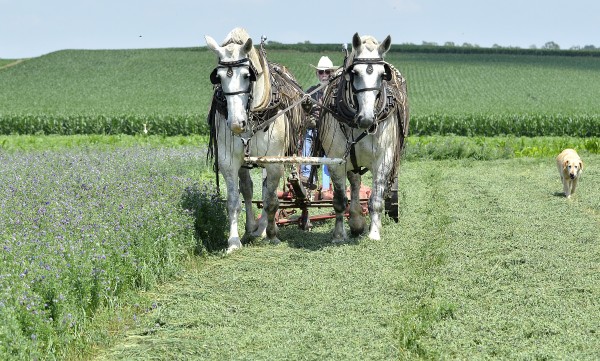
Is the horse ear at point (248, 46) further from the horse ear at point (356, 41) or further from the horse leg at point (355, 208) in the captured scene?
the horse leg at point (355, 208)

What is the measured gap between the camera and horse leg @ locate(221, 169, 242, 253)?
9961mm

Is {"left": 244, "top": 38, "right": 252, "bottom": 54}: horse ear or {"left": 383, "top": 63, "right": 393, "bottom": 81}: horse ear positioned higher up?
{"left": 244, "top": 38, "right": 252, "bottom": 54}: horse ear

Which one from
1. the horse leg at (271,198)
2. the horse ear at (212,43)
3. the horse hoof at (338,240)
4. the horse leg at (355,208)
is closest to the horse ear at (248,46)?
the horse ear at (212,43)

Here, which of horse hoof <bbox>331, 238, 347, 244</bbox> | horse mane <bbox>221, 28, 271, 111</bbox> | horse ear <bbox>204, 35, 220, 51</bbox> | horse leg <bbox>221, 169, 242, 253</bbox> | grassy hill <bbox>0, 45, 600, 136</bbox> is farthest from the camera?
grassy hill <bbox>0, 45, 600, 136</bbox>

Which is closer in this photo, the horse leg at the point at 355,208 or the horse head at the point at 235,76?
the horse head at the point at 235,76

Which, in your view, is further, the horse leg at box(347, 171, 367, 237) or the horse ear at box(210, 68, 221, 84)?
the horse leg at box(347, 171, 367, 237)

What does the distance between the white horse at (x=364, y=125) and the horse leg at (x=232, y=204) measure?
1.26 metres

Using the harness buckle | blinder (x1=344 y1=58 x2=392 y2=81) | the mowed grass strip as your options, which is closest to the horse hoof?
the mowed grass strip

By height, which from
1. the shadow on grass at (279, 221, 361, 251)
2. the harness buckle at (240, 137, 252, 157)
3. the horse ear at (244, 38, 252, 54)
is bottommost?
the shadow on grass at (279, 221, 361, 251)

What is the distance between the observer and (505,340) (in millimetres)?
6352

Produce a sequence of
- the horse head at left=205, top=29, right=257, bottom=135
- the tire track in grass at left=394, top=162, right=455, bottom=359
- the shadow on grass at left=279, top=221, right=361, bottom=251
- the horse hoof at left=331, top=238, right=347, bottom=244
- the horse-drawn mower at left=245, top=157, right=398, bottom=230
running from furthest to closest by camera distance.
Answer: the horse-drawn mower at left=245, top=157, right=398, bottom=230
the horse hoof at left=331, top=238, right=347, bottom=244
the shadow on grass at left=279, top=221, right=361, bottom=251
the horse head at left=205, top=29, right=257, bottom=135
the tire track in grass at left=394, top=162, right=455, bottom=359

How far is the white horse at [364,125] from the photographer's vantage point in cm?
950

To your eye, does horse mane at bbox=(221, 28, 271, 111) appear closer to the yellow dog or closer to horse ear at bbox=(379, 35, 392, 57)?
horse ear at bbox=(379, 35, 392, 57)

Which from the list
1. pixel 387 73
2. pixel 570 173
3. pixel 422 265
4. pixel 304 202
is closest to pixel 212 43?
pixel 387 73
